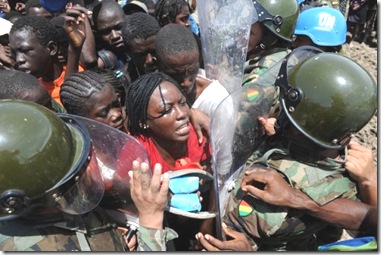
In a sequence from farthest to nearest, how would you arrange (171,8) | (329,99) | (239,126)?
1. (171,8)
2. (239,126)
3. (329,99)

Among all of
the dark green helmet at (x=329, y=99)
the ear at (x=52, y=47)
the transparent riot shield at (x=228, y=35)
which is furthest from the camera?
the ear at (x=52, y=47)

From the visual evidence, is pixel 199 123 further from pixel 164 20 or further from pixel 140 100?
pixel 164 20

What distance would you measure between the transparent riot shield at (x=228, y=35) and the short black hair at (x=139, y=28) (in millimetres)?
533

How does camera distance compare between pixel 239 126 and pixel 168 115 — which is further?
pixel 168 115

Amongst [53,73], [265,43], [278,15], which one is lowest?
[53,73]

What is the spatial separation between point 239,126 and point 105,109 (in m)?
0.78

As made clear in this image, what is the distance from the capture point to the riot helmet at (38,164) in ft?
4.89

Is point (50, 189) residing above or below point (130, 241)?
above

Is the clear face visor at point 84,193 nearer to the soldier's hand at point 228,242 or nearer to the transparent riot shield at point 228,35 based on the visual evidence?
the soldier's hand at point 228,242

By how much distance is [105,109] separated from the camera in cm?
254

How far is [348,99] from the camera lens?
6.17 feet

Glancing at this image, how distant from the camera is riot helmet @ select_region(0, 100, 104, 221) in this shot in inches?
58.7

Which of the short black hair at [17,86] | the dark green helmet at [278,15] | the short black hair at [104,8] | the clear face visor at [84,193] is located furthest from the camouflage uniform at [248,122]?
the short black hair at [104,8]

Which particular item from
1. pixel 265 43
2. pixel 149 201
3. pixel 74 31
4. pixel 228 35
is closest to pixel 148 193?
pixel 149 201
